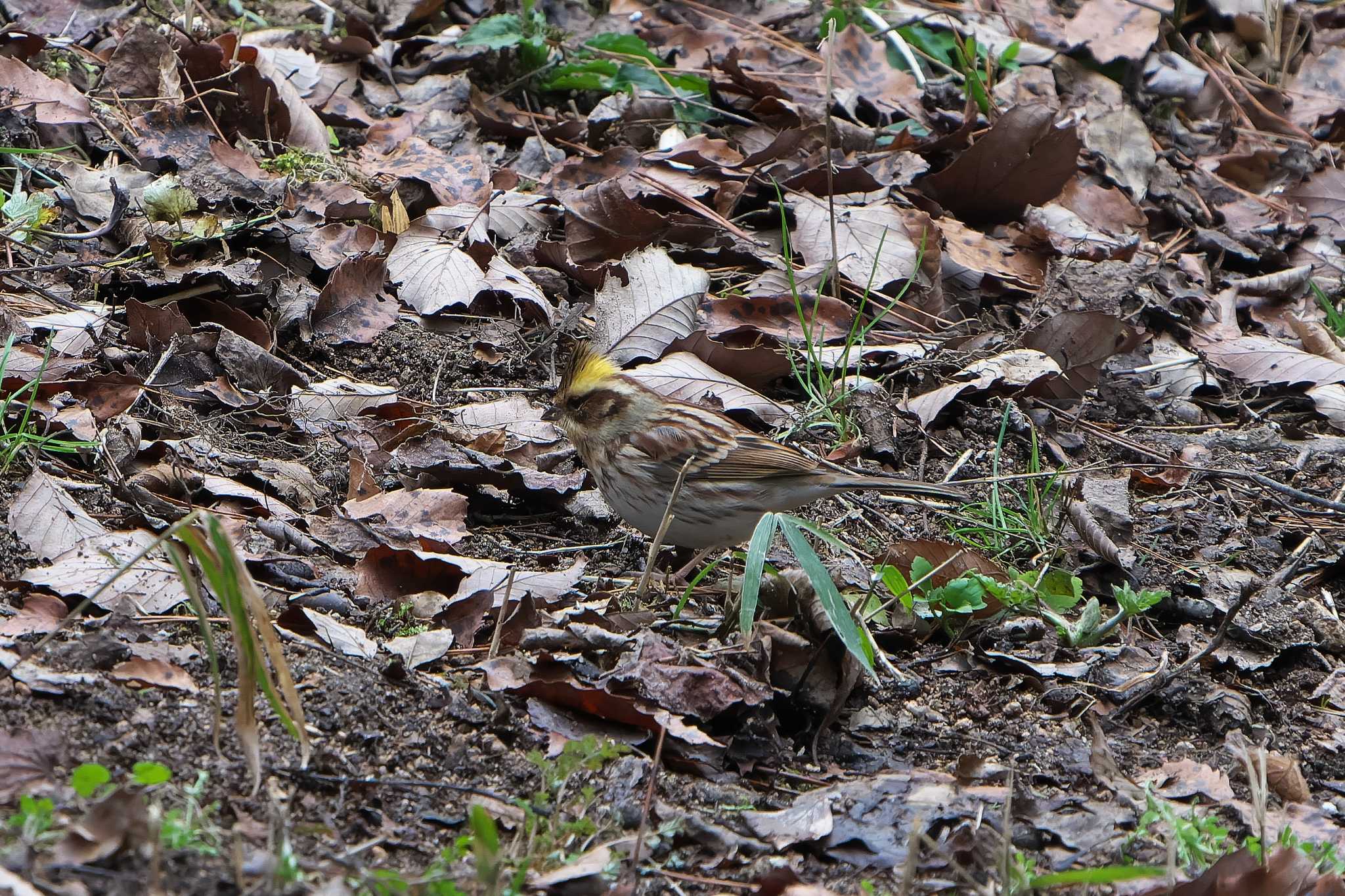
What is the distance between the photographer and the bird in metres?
4.80

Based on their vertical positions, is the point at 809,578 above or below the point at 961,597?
above

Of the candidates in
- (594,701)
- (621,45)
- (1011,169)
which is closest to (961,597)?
(594,701)

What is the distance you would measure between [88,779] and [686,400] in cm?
340

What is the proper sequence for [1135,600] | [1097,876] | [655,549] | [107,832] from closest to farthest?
1. [107,832]
2. [1097,876]
3. [655,549]
4. [1135,600]

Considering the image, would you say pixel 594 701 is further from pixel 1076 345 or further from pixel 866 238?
pixel 866 238

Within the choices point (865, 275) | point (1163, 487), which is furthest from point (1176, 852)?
point (865, 275)

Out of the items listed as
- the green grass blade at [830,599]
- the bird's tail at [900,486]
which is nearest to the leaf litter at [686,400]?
the bird's tail at [900,486]

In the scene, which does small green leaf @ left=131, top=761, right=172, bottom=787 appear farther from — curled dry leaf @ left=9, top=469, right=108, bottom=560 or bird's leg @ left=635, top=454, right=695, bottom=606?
bird's leg @ left=635, top=454, right=695, bottom=606

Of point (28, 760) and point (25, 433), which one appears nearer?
point (28, 760)

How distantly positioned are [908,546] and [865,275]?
1954mm

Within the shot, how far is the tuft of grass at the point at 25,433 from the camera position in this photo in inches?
159

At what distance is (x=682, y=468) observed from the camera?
15.8 ft

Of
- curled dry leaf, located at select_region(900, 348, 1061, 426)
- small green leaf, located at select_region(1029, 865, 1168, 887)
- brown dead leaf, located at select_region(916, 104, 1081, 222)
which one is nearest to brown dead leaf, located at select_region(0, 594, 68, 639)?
small green leaf, located at select_region(1029, 865, 1168, 887)

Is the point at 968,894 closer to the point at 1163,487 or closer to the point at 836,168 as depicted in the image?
the point at 1163,487
